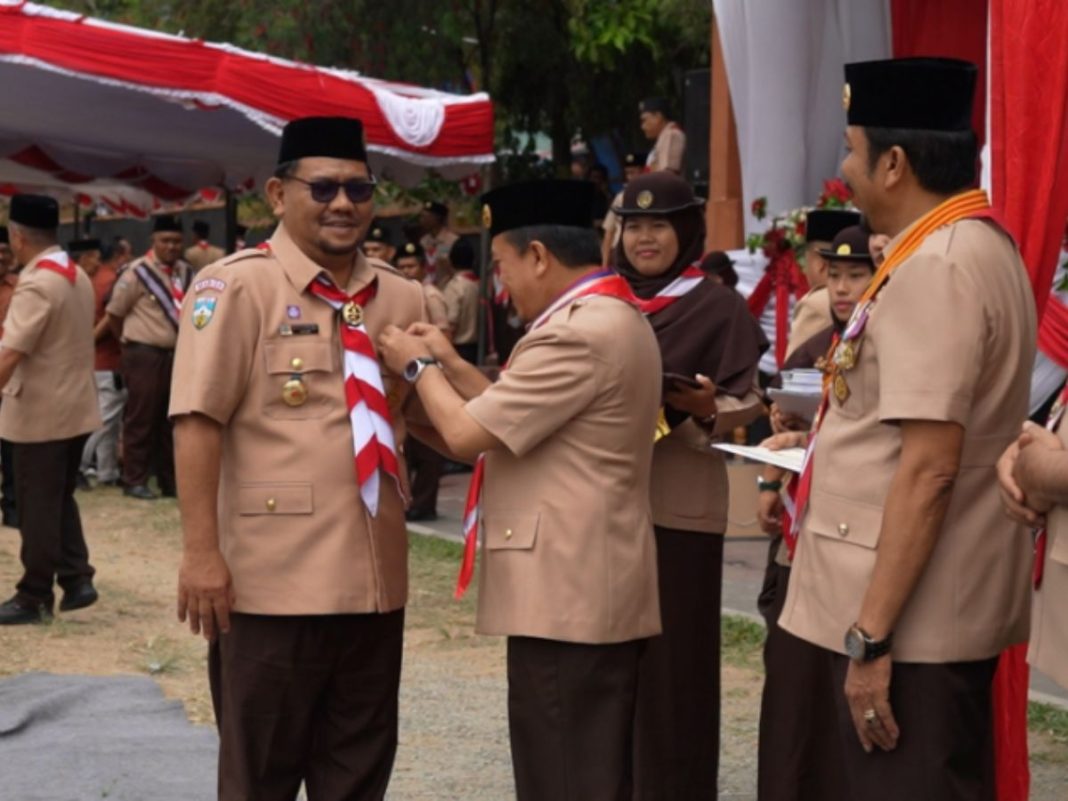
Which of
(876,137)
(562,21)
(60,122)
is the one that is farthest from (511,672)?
(562,21)

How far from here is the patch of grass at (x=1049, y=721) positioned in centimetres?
670

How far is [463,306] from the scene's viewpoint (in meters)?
14.6

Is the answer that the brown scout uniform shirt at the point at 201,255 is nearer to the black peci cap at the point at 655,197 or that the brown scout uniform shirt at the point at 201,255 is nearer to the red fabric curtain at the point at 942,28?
the red fabric curtain at the point at 942,28

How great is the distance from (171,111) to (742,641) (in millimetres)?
6828

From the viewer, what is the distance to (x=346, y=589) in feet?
14.4

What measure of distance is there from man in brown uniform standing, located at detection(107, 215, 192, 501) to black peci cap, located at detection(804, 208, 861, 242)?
7906 millimetres

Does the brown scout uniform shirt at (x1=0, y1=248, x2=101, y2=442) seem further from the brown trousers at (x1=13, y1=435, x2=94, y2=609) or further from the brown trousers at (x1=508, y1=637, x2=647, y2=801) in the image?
the brown trousers at (x1=508, y1=637, x2=647, y2=801)

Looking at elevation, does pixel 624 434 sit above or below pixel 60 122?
below

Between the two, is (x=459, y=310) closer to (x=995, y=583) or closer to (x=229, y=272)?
(x=229, y=272)

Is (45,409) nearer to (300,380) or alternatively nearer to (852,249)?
(852,249)

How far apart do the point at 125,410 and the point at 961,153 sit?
11.3m

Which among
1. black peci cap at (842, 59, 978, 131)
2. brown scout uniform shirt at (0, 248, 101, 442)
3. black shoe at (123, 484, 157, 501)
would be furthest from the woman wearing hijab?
black shoe at (123, 484, 157, 501)

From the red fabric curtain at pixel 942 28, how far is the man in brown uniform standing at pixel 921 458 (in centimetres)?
685

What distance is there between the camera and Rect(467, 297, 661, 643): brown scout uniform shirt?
4191 millimetres
